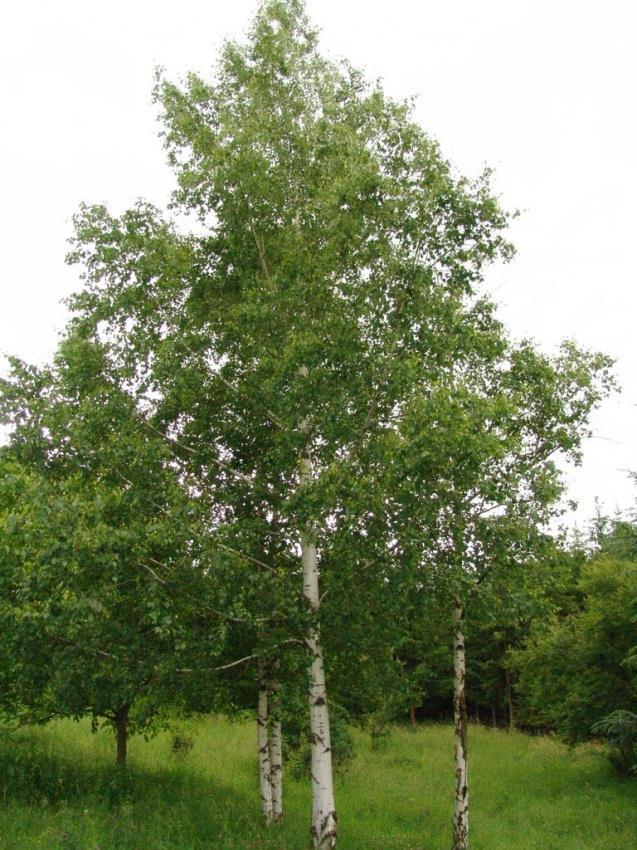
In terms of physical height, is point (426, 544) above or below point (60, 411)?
below

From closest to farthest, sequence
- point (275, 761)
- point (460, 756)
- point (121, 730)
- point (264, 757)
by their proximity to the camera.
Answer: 1. point (460, 756)
2. point (264, 757)
3. point (275, 761)
4. point (121, 730)

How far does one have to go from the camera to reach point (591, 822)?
19469mm

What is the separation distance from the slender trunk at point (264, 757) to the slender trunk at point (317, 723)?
300cm

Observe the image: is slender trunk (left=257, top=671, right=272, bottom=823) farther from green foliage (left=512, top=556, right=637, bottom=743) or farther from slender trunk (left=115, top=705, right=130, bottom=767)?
green foliage (left=512, top=556, right=637, bottom=743)

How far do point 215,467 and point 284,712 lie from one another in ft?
18.8

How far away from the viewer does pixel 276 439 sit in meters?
12.0

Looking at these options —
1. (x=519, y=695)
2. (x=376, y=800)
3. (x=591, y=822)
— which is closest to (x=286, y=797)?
(x=376, y=800)

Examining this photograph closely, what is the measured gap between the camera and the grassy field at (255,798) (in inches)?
475

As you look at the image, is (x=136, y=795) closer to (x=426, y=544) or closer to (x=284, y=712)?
(x=284, y=712)

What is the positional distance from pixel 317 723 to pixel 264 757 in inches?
187

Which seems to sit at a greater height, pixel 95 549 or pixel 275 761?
pixel 95 549

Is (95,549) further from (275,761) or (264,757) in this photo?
(275,761)

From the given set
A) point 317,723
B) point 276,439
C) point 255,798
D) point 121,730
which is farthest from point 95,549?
point 255,798

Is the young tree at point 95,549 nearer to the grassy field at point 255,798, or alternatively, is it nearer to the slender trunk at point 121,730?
the grassy field at point 255,798
